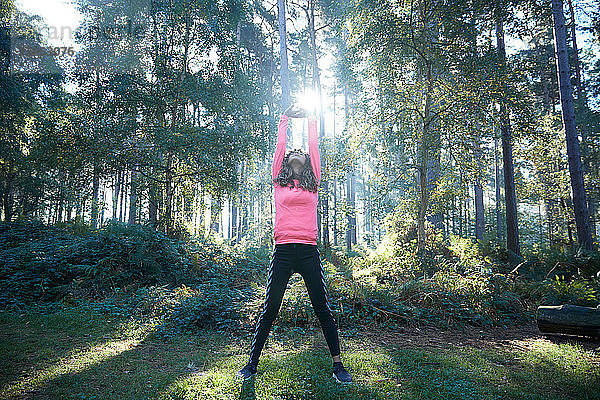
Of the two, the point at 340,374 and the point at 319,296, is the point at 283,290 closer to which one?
the point at 319,296

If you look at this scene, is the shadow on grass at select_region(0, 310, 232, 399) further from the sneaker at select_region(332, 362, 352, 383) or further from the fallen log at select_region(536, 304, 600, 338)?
the fallen log at select_region(536, 304, 600, 338)

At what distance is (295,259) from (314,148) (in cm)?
134

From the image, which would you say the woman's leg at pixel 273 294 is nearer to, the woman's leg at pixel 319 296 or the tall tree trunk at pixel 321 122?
the woman's leg at pixel 319 296

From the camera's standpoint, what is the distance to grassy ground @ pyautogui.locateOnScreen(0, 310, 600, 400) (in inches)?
118

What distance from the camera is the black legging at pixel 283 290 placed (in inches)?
128

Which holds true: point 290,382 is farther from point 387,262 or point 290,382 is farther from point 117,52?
point 117,52

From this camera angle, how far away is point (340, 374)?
10.4 ft

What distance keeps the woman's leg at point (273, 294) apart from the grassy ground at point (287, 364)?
366 millimetres

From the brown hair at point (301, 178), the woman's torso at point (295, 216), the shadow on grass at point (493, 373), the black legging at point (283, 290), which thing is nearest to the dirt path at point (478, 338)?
the shadow on grass at point (493, 373)

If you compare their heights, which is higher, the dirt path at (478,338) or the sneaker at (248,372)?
the sneaker at (248,372)

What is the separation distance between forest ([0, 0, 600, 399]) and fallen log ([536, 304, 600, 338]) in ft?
0.11

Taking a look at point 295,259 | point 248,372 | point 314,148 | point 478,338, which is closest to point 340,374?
point 248,372

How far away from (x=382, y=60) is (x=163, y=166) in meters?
8.36

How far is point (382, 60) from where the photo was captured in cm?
894
